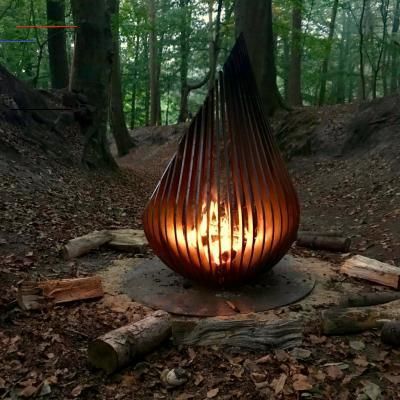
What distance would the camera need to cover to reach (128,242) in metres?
5.30

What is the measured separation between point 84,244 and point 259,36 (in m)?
8.55

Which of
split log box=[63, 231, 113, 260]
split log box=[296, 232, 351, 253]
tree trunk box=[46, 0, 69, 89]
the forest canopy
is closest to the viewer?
split log box=[63, 231, 113, 260]

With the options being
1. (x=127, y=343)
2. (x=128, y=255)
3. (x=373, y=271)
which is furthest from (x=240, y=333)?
(x=128, y=255)

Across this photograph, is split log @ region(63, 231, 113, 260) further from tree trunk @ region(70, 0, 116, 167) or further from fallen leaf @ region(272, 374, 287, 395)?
tree trunk @ region(70, 0, 116, 167)

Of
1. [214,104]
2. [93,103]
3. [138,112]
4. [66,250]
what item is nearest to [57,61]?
[93,103]

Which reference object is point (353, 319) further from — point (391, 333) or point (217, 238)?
point (217, 238)

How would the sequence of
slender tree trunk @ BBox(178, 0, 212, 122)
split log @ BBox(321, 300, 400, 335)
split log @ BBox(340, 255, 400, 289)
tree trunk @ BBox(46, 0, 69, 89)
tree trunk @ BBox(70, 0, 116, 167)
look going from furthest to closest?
1. slender tree trunk @ BBox(178, 0, 212, 122)
2. tree trunk @ BBox(46, 0, 69, 89)
3. tree trunk @ BBox(70, 0, 116, 167)
4. split log @ BBox(340, 255, 400, 289)
5. split log @ BBox(321, 300, 400, 335)

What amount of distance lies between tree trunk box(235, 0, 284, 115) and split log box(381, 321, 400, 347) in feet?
29.4

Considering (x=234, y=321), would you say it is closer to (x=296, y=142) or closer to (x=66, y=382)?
(x=66, y=382)

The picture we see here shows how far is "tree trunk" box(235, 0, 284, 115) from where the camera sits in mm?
11430

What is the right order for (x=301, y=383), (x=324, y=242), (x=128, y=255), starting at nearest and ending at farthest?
1. (x=301, y=383)
2. (x=128, y=255)
3. (x=324, y=242)

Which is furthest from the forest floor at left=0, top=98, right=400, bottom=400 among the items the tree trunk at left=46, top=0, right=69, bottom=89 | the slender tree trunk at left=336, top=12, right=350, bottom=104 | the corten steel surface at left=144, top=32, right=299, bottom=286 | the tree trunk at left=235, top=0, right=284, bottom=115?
the slender tree trunk at left=336, top=12, right=350, bottom=104

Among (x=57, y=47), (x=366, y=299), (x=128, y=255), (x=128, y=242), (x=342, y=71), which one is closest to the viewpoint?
(x=366, y=299)

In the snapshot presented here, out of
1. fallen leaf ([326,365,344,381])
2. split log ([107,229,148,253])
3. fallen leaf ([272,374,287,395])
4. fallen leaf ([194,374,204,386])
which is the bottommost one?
fallen leaf ([194,374,204,386])
